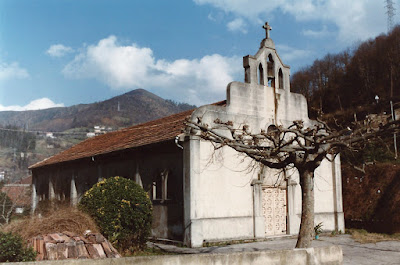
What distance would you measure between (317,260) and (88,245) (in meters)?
6.40

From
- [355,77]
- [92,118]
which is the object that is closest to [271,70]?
[355,77]

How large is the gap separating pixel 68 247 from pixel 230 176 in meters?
8.60

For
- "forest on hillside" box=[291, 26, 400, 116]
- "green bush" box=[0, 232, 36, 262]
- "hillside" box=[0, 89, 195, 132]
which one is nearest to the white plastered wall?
"green bush" box=[0, 232, 36, 262]

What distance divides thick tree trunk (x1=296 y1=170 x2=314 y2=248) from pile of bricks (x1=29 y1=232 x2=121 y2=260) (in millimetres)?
5243

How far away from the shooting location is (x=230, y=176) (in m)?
18.2

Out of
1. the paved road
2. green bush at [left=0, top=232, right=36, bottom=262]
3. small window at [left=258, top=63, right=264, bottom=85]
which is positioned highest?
small window at [left=258, top=63, right=264, bottom=85]

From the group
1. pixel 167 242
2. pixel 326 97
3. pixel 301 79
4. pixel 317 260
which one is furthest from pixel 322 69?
pixel 317 260

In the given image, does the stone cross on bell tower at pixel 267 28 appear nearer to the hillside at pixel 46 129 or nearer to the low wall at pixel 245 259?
the low wall at pixel 245 259

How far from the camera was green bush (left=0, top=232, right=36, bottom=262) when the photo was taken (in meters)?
9.00

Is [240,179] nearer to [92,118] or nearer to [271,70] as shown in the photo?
[271,70]

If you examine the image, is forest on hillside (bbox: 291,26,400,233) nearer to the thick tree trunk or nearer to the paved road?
the thick tree trunk

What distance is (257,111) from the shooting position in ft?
64.6

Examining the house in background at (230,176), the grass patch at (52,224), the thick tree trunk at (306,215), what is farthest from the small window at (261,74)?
the grass patch at (52,224)

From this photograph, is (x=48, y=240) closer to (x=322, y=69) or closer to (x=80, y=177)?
(x=80, y=177)
